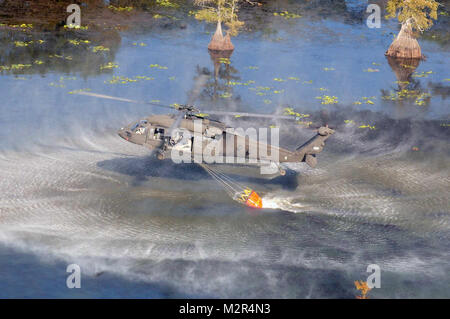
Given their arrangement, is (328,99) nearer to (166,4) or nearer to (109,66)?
(109,66)

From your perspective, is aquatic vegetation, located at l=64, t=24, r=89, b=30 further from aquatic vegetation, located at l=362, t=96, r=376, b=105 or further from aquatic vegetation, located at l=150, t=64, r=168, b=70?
aquatic vegetation, located at l=362, t=96, r=376, b=105

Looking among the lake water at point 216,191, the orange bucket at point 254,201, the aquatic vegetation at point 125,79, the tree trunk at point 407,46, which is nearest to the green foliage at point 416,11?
the tree trunk at point 407,46

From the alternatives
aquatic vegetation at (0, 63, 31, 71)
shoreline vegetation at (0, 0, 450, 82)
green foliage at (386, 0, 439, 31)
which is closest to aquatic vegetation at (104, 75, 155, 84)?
shoreline vegetation at (0, 0, 450, 82)

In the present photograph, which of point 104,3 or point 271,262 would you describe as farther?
point 104,3

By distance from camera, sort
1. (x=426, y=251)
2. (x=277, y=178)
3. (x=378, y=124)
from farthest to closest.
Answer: (x=378, y=124) → (x=277, y=178) → (x=426, y=251)

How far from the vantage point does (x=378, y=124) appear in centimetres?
4825

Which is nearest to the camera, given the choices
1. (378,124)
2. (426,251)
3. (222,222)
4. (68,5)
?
(426,251)

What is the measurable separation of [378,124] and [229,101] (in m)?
14.1

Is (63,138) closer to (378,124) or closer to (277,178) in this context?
(277,178)

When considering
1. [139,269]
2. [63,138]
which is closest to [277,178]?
[139,269]

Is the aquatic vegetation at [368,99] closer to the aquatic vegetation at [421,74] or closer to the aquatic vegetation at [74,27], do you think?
the aquatic vegetation at [421,74]

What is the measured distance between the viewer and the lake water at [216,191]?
29469 millimetres

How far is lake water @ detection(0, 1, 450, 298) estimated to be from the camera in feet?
96.7

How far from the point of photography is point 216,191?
121 ft
